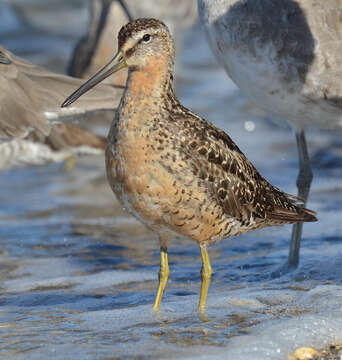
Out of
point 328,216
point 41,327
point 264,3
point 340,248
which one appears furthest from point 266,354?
point 328,216

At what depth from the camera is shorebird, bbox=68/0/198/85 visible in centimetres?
1124

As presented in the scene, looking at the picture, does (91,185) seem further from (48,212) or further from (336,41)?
(336,41)

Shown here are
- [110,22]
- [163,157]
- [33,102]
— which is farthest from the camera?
[110,22]

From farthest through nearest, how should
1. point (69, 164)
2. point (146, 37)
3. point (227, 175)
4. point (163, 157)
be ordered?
point (69, 164), point (227, 175), point (146, 37), point (163, 157)

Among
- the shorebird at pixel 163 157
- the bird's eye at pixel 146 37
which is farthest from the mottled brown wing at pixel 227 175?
the bird's eye at pixel 146 37

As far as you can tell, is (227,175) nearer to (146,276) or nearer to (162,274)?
(162,274)

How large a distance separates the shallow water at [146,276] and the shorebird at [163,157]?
516 millimetres

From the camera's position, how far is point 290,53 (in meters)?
5.93

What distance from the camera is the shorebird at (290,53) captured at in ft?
19.4

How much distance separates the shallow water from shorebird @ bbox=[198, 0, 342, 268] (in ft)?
1.99

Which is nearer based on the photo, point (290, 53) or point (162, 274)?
point (162, 274)

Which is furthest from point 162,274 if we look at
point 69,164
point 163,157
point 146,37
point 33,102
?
point 69,164

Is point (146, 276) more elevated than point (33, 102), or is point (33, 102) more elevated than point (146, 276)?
point (33, 102)

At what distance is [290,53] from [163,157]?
6.26 feet
